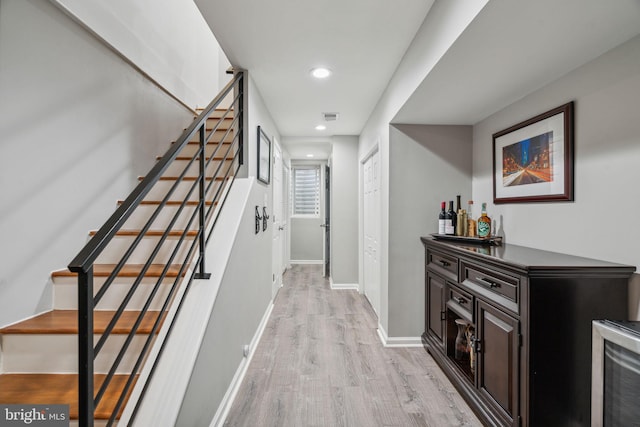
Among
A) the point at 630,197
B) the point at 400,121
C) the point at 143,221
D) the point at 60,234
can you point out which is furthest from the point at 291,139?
the point at 630,197

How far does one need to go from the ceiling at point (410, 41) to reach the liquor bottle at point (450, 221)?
31.0 inches

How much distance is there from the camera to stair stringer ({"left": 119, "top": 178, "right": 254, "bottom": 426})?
1.11m

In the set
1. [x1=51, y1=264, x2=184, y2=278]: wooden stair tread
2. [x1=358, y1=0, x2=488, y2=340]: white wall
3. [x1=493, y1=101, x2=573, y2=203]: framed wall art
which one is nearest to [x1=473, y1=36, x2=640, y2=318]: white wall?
[x1=493, y1=101, x2=573, y2=203]: framed wall art

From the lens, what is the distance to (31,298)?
5.12 ft

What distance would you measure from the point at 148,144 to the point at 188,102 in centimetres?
101

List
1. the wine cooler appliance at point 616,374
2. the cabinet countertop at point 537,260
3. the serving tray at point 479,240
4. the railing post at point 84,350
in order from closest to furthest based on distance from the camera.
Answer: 1. the railing post at point 84,350
2. the wine cooler appliance at point 616,374
3. the cabinet countertop at point 537,260
4. the serving tray at point 479,240

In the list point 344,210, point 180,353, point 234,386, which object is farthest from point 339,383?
point 344,210

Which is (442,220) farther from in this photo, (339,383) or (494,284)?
(339,383)

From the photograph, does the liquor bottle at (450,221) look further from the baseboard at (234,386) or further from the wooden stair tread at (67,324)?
the wooden stair tread at (67,324)

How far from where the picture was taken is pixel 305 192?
6.99 metres

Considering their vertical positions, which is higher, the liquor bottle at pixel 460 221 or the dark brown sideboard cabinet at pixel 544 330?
the liquor bottle at pixel 460 221

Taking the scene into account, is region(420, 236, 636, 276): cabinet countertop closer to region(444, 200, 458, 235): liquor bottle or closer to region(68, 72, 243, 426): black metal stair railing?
region(444, 200, 458, 235): liquor bottle

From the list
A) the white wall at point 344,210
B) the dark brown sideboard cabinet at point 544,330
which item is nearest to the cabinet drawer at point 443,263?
the dark brown sideboard cabinet at point 544,330

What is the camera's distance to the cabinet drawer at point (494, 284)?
150 centimetres
